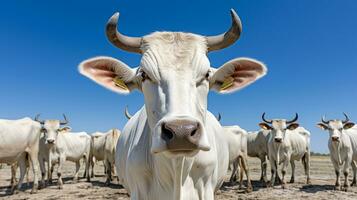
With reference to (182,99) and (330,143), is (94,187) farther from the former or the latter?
(182,99)

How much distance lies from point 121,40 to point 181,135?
1.44m

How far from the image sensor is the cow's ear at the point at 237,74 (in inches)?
127

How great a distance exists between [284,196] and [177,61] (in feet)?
32.2

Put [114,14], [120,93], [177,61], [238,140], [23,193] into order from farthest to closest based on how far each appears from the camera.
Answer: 1. [238,140]
2. [23,193]
3. [120,93]
4. [114,14]
5. [177,61]

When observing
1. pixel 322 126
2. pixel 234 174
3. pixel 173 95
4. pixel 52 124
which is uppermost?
pixel 322 126

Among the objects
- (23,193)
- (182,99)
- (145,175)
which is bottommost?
(23,193)

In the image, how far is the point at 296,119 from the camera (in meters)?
13.9

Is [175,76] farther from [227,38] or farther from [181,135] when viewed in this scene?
[227,38]

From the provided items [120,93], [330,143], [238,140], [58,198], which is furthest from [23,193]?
[330,143]

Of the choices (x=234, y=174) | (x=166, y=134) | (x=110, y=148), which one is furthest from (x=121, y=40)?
(x=234, y=174)

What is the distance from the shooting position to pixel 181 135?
220 cm

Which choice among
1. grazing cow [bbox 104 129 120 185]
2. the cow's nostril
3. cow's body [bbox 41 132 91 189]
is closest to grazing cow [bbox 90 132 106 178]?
cow's body [bbox 41 132 91 189]

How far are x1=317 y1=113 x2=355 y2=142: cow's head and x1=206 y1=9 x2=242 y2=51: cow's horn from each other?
37.0 ft

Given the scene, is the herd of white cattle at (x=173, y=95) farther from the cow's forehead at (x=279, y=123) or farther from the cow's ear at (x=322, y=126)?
the cow's ear at (x=322, y=126)
